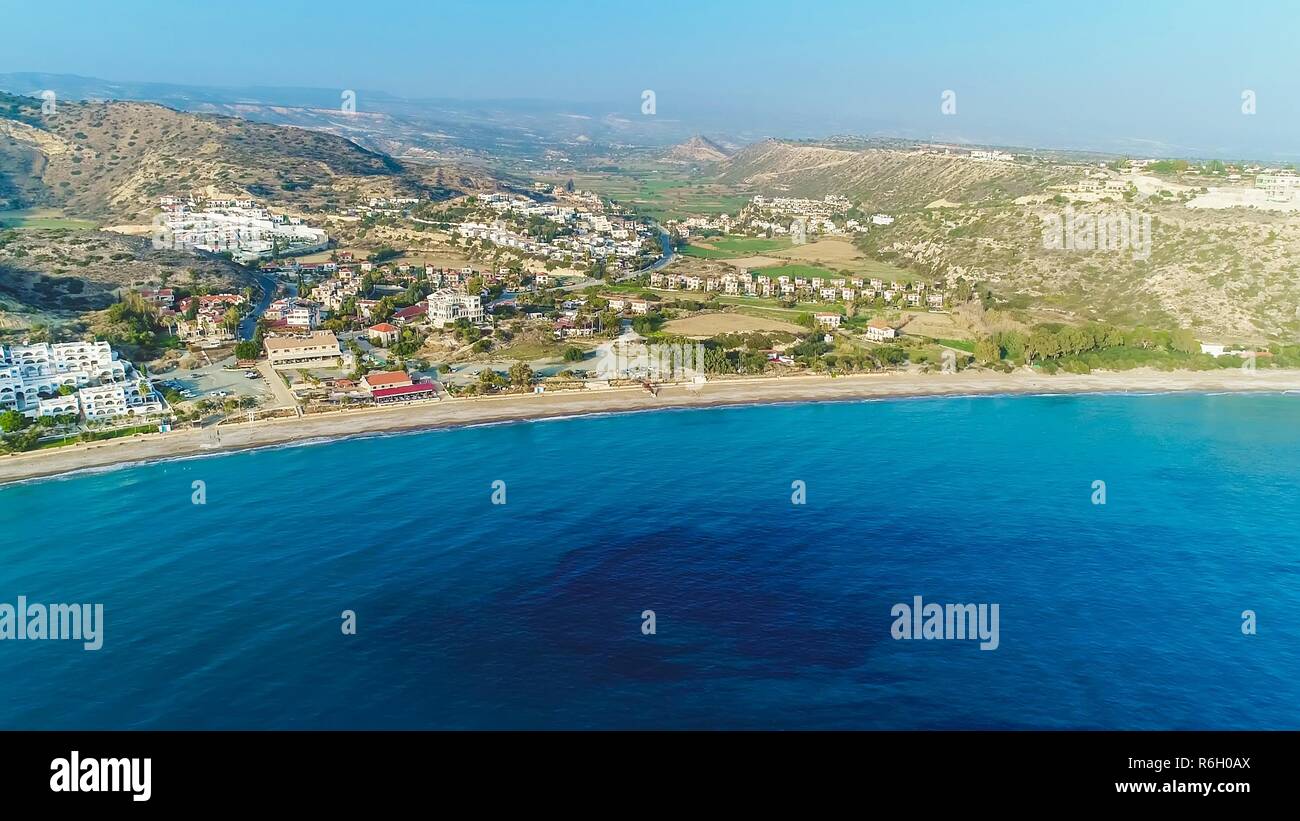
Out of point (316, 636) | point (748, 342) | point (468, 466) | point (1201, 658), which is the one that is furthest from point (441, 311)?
point (1201, 658)

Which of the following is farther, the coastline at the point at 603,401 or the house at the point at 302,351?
the house at the point at 302,351

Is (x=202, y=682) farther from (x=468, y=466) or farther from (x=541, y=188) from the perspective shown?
(x=541, y=188)

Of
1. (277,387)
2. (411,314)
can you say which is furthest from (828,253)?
(277,387)

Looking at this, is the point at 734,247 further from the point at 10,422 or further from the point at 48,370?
the point at 10,422

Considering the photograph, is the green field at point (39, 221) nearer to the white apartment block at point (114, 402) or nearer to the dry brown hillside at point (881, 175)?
the white apartment block at point (114, 402)

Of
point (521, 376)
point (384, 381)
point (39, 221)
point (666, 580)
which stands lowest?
point (666, 580)

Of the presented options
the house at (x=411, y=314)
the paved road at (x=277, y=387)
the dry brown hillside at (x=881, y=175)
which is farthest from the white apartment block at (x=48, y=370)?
the dry brown hillside at (x=881, y=175)

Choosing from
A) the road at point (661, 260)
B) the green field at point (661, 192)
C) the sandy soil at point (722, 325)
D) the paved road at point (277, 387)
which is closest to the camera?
the paved road at point (277, 387)

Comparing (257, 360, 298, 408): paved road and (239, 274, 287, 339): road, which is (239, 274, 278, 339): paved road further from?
(257, 360, 298, 408): paved road
